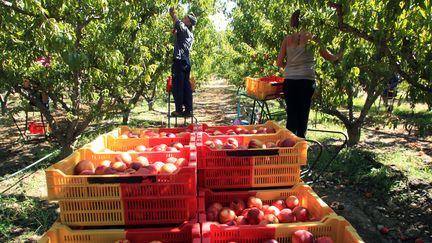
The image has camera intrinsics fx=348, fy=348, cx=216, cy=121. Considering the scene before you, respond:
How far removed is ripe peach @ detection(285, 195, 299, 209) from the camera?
240 centimetres

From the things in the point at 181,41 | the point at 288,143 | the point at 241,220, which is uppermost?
the point at 181,41

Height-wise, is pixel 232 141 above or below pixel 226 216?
above

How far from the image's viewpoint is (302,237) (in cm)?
188

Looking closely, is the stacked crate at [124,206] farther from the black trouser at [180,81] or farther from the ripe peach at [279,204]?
the black trouser at [180,81]

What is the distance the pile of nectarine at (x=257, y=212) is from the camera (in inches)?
86.9

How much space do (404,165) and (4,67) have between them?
20.3 feet

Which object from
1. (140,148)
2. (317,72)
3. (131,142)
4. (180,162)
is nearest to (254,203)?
(180,162)

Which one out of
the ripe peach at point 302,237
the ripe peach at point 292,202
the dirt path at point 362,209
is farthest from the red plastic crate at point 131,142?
the dirt path at point 362,209

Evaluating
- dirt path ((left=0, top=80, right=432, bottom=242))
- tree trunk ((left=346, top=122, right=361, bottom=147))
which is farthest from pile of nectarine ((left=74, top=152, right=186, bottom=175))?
tree trunk ((left=346, top=122, right=361, bottom=147))

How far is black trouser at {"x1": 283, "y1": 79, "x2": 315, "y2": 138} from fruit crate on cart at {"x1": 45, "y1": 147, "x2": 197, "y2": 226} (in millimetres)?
2473

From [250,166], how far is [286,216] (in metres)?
0.42

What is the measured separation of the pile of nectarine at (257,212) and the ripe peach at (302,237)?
9.9 inches

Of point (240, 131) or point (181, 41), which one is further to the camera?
point (181, 41)

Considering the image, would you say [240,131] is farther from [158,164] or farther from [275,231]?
[275,231]
